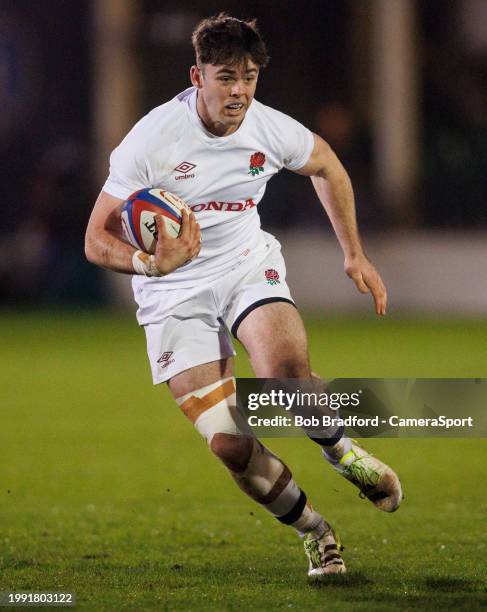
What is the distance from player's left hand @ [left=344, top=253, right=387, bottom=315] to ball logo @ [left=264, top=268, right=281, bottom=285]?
13.0 inches

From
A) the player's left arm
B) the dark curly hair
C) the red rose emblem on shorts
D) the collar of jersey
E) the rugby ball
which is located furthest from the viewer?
the player's left arm

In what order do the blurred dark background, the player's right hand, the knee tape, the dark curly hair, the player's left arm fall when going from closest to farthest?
the player's right hand, the dark curly hair, the knee tape, the player's left arm, the blurred dark background

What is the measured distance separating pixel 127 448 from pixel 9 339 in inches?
271

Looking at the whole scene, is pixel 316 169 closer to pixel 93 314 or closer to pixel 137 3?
pixel 93 314

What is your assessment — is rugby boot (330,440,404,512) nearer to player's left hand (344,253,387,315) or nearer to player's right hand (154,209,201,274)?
player's left hand (344,253,387,315)

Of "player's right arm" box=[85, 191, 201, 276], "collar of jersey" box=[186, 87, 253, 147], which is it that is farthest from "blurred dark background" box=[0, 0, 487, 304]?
"player's right arm" box=[85, 191, 201, 276]

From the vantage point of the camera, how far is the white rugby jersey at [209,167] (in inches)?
243

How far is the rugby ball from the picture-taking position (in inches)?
230

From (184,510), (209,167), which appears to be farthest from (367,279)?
(184,510)

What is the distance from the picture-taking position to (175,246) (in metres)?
5.74

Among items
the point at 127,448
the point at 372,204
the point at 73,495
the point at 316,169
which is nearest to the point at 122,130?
the point at 372,204

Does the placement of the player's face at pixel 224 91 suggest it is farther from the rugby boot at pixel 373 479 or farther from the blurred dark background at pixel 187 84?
Result: the blurred dark background at pixel 187 84

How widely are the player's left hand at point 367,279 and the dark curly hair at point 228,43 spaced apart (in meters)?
1.06
